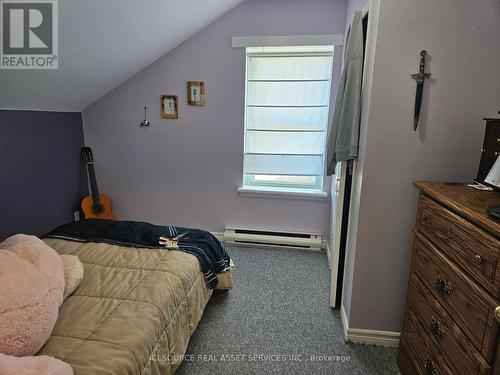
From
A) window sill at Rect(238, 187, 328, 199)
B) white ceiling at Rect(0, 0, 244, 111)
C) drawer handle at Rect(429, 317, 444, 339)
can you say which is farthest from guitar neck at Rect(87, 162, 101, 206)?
drawer handle at Rect(429, 317, 444, 339)

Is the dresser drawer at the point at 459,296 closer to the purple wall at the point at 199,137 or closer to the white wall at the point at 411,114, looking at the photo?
the white wall at the point at 411,114

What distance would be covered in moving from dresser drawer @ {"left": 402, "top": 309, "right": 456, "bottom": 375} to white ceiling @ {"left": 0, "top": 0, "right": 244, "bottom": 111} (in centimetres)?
236

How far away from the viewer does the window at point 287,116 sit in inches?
111

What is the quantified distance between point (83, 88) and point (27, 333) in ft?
7.48

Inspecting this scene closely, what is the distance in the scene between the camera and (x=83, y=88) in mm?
2641

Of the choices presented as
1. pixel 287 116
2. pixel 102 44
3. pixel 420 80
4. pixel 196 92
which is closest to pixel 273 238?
pixel 287 116

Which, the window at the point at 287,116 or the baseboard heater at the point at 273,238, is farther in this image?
the baseboard heater at the point at 273,238

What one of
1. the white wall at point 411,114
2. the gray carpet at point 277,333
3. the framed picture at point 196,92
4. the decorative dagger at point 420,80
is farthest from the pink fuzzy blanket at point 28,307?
the framed picture at point 196,92

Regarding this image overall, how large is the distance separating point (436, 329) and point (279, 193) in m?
1.92

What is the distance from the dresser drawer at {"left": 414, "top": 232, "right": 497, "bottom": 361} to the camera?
2.99ft

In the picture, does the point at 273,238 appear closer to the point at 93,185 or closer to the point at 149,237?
the point at 149,237

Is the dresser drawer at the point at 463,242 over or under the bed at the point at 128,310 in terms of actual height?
over

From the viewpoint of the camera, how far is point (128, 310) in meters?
1.26

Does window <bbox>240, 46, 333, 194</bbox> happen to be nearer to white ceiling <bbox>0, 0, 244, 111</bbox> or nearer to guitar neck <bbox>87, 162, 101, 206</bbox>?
white ceiling <bbox>0, 0, 244, 111</bbox>
